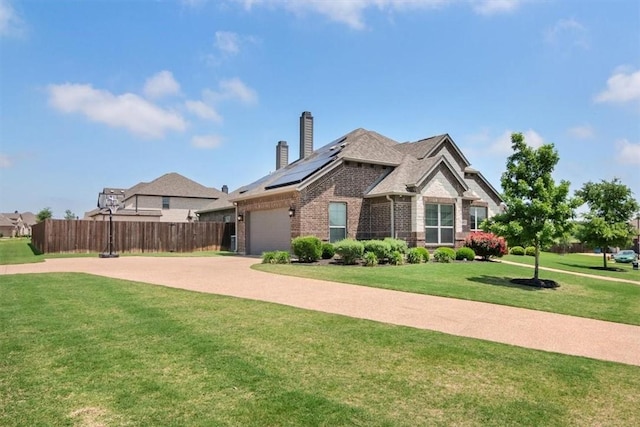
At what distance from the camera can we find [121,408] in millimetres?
3895

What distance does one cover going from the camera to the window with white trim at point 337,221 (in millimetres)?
20016

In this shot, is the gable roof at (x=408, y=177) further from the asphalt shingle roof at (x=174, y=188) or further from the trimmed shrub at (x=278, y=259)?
the asphalt shingle roof at (x=174, y=188)

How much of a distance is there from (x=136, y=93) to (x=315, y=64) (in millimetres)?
7580

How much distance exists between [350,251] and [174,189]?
3580cm

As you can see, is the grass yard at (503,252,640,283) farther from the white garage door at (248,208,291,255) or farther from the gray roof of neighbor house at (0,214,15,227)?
the gray roof of neighbor house at (0,214,15,227)

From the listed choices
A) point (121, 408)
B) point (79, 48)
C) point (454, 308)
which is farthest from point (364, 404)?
point (79, 48)

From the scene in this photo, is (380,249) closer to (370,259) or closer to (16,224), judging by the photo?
(370,259)

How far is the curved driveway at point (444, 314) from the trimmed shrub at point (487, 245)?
10.4 m

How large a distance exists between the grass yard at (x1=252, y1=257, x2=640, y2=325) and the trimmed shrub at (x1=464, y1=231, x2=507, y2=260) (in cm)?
251

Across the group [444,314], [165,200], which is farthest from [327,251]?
[165,200]

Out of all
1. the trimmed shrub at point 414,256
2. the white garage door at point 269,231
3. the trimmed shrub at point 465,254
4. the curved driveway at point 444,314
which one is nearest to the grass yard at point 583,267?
the trimmed shrub at point 465,254

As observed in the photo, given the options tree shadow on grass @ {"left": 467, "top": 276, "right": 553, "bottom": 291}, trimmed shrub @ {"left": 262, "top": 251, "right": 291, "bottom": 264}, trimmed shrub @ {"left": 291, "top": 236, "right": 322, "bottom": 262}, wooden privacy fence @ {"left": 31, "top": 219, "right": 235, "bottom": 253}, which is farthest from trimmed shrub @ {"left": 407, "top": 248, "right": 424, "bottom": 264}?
wooden privacy fence @ {"left": 31, "top": 219, "right": 235, "bottom": 253}

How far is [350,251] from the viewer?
52.8 feet

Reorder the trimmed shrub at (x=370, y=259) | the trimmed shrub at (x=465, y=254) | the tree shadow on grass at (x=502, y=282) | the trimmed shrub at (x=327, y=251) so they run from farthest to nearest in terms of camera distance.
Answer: the trimmed shrub at (x=465, y=254), the trimmed shrub at (x=327, y=251), the trimmed shrub at (x=370, y=259), the tree shadow on grass at (x=502, y=282)
